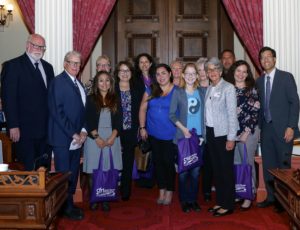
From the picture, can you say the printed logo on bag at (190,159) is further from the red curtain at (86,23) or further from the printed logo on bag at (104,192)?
the red curtain at (86,23)

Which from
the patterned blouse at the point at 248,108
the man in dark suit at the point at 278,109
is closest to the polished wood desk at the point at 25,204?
the patterned blouse at the point at 248,108

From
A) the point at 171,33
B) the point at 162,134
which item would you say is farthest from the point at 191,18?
the point at 162,134

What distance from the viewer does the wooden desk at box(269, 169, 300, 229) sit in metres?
2.18

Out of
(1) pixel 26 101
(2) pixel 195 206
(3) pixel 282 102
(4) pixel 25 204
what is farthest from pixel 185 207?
(4) pixel 25 204

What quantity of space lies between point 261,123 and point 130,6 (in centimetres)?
264

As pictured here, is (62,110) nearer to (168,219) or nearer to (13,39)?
(168,219)

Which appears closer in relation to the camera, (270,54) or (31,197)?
(31,197)

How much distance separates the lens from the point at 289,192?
2.30 metres

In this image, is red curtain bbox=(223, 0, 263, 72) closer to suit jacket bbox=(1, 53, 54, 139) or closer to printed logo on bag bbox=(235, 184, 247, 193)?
printed logo on bag bbox=(235, 184, 247, 193)

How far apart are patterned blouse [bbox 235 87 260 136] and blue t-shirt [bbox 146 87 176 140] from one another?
65 cm

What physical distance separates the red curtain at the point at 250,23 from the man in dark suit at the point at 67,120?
1921 millimetres

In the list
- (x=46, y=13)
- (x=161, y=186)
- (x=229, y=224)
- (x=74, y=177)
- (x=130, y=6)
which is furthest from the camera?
(x=130, y=6)

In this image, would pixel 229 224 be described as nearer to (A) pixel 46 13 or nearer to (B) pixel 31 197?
(B) pixel 31 197

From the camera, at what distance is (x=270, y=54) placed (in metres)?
3.72
